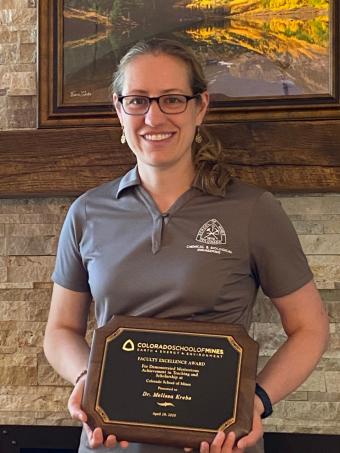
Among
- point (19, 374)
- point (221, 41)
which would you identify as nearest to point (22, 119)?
point (221, 41)

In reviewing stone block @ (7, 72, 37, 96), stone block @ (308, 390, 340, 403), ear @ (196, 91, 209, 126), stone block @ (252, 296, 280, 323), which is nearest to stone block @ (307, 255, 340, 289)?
stone block @ (252, 296, 280, 323)

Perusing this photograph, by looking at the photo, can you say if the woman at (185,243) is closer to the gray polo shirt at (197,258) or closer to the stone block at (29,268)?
the gray polo shirt at (197,258)

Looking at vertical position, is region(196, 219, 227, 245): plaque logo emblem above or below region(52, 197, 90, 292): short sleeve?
above

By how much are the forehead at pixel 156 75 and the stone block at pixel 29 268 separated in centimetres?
60

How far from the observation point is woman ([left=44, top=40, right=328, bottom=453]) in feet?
3.83

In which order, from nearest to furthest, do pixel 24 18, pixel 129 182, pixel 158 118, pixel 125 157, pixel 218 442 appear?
pixel 218 442, pixel 158 118, pixel 129 182, pixel 125 157, pixel 24 18

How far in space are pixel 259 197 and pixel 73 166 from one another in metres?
0.52

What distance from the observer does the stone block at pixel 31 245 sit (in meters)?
1.64

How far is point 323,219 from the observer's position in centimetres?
154

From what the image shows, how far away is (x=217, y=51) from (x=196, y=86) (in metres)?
0.34

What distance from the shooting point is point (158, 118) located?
1.17 m

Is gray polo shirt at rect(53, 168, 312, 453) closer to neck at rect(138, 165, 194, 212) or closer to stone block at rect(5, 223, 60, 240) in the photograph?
neck at rect(138, 165, 194, 212)

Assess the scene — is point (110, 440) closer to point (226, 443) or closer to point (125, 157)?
point (226, 443)

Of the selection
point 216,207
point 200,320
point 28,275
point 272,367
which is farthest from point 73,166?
point 272,367
